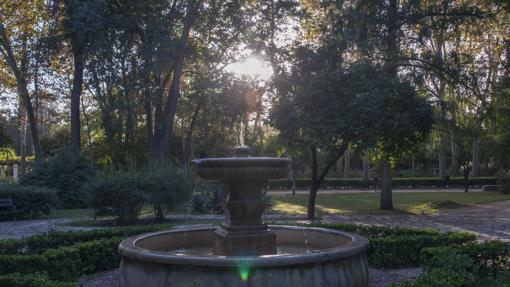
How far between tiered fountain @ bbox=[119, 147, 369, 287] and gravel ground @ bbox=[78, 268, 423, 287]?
0.70 m

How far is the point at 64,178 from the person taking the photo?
2566cm

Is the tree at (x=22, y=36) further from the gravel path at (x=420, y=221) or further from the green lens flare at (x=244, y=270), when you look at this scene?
the green lens flare at (x=244, y=270)

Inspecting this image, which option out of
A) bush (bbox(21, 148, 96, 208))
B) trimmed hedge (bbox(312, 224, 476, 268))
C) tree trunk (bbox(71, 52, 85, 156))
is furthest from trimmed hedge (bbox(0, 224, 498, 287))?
tree trunk (bbox(71, 52, 85, 156))

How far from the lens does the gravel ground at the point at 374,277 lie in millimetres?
8156

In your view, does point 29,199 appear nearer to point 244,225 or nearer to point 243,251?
point 244,225

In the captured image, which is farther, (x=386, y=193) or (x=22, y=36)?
(x=22, y=36)

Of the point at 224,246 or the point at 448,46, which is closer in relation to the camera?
the point at 224,246

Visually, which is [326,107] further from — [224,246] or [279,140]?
[224,246]

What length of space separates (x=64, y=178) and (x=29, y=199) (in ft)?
16.6

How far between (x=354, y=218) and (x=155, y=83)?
13835 mm

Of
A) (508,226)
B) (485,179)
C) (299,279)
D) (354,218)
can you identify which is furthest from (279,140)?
(485,179)

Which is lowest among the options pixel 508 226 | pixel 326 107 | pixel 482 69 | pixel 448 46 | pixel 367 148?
pixel 508 226

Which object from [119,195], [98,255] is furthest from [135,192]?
[98,255]

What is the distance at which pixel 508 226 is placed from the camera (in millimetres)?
16312
